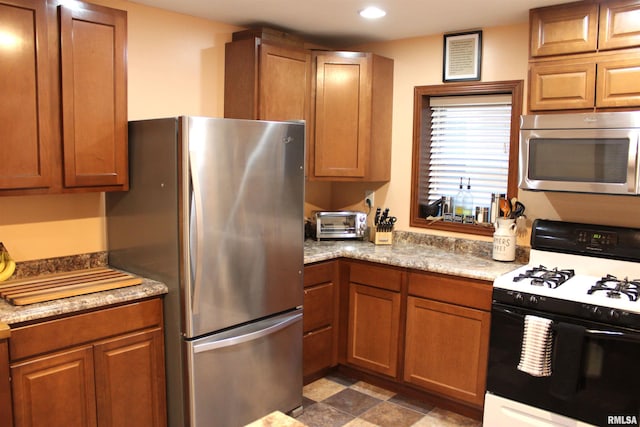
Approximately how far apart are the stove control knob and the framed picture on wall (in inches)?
66.8

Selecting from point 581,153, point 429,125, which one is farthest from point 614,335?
point 429,125

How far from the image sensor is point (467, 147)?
12.0 feet

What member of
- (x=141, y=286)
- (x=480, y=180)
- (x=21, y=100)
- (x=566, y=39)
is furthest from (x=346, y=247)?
(x=21, y=100)

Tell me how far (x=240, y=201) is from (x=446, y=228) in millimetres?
1616

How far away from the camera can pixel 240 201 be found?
2633 millimetres

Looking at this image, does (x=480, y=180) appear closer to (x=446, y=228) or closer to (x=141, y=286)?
(x=446, y=228)

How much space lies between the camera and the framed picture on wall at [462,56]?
341cm

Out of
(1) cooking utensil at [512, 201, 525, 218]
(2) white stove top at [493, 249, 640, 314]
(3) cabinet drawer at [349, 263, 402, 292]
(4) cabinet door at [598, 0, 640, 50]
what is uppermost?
(4) cabinet door at [598, 0, 640, 50]

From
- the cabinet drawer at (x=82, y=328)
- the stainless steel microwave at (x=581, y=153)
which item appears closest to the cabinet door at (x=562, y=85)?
the stainless steel microwave at (x=581, y=153)

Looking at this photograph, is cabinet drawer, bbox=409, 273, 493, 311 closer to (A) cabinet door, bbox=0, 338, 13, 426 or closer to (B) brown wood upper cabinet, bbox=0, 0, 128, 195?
(B) brown wood upper cabinet, bbox=0, 0, 128, 195

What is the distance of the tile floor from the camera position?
9.86 feet

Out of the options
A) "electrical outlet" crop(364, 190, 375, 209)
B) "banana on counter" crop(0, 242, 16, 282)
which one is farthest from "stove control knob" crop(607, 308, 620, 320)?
"banana on counter" crop(0, 242, 16, 282)

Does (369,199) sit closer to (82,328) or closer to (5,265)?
(82,328)

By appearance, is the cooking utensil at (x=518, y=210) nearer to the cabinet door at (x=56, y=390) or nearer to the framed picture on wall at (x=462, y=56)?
the framed picture on wall at (x=462, y=56)
